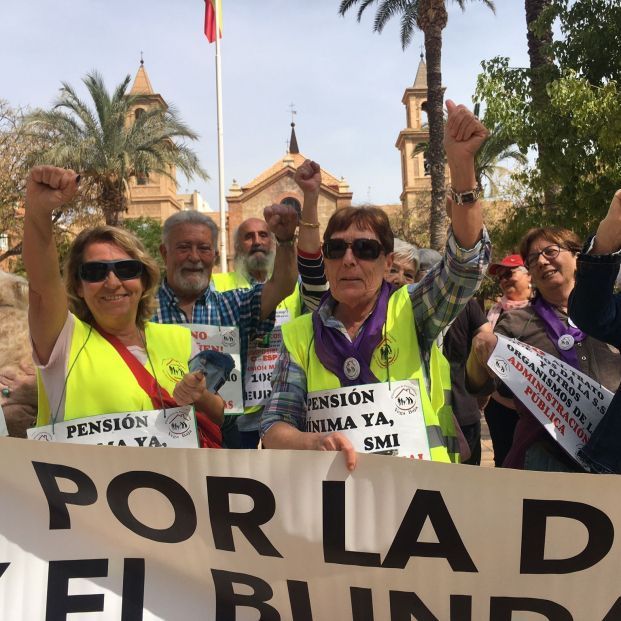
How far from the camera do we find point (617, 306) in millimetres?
2508

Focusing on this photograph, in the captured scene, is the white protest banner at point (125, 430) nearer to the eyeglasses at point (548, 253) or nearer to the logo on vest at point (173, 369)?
the logo on vest at point (173, 369)

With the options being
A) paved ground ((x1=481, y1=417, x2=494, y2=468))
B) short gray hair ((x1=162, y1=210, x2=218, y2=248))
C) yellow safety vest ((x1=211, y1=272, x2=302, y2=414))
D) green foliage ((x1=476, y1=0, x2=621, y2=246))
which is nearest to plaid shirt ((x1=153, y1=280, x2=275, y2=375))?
short gray hair ((x1=162, y1=210, x2=218, y2=248))

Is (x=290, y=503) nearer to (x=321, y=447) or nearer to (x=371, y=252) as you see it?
(x=321, y=447)

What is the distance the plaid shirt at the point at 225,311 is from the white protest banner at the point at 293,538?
1547mm

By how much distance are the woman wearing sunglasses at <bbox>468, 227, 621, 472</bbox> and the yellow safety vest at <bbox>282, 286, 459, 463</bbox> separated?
14.7 inches

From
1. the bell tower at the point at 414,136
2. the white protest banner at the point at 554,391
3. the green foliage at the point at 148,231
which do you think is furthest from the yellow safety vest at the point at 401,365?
the bell tower at the point at 414,136

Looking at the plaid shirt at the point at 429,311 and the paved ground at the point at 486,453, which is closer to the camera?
the plaid shirt at the point at 429,311

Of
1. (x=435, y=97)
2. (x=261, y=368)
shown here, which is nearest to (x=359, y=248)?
(x=261, y=368)

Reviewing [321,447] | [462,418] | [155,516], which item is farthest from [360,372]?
[462,418]

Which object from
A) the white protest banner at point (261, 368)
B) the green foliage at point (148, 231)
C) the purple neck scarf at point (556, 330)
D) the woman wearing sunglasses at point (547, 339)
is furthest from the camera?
the green foliage at point (148, 231)

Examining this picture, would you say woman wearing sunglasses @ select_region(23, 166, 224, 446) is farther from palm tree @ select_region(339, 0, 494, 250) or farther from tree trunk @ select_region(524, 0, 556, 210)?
palm tree @ select_region(339, 0, 494, 250)

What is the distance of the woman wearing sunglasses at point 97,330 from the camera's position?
262cm

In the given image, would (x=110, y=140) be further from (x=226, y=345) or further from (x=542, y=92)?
(x=226, y=345)

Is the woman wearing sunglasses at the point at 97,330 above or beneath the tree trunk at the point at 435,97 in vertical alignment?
beneath
